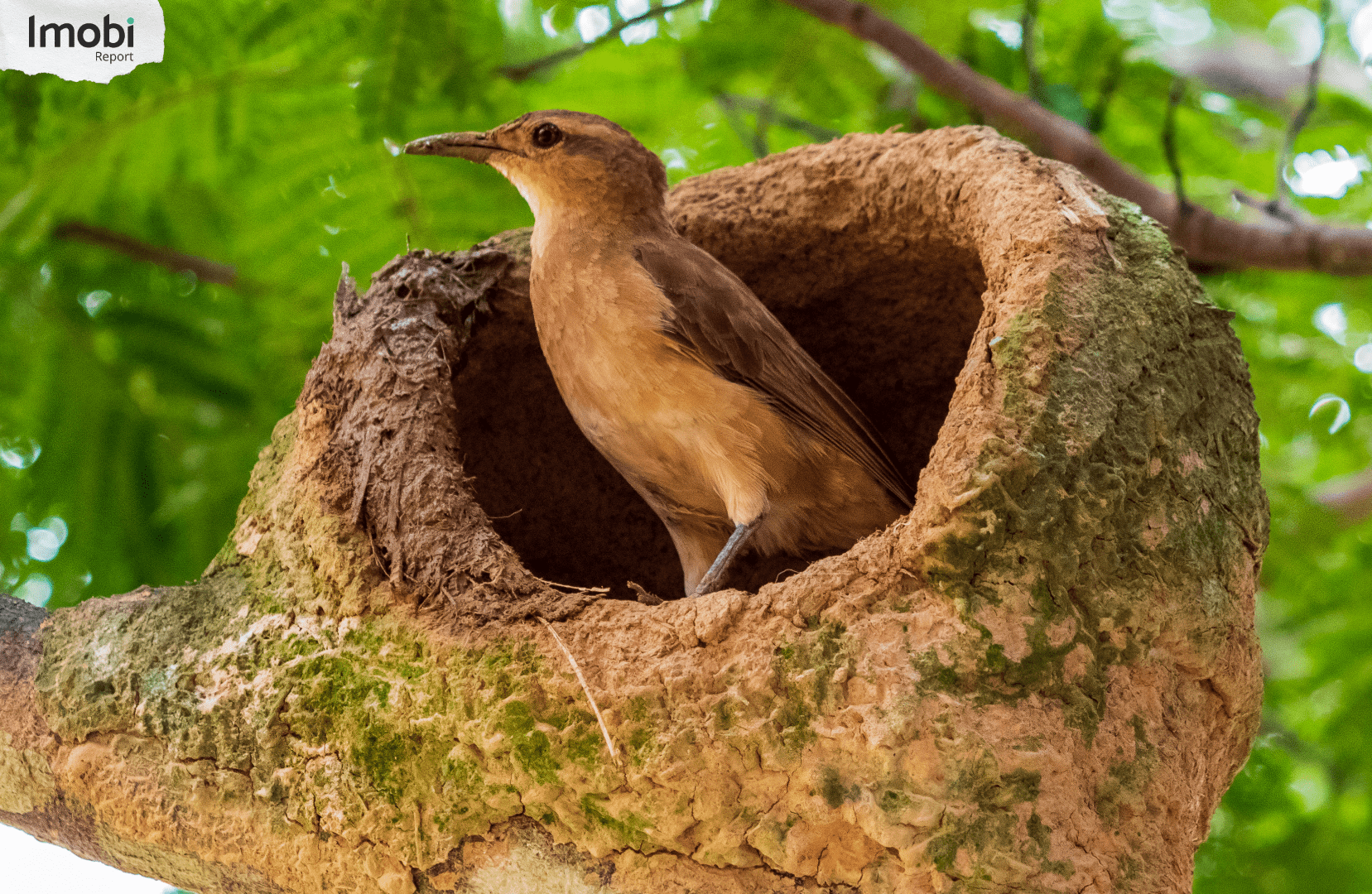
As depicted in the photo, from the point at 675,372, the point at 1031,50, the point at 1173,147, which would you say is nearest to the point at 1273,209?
the point at 1173,147

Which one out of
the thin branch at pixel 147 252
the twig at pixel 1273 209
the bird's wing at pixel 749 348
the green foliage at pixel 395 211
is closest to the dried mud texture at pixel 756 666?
the bird's wing at pixel 749 348

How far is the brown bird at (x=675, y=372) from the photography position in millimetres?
3451

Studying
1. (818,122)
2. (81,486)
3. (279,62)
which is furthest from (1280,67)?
(81,486)

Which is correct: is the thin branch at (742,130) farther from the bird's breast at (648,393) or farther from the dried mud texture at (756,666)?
the bird's breast at (648,393)

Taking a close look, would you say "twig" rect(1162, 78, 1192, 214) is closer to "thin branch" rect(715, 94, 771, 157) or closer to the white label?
"thin branch" rect(715, 94, 771, 157)

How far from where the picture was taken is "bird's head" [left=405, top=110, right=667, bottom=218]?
3.81 m

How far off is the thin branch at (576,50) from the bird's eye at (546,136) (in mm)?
1046

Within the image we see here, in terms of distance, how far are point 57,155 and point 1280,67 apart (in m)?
5.45

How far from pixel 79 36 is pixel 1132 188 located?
4.14 meters

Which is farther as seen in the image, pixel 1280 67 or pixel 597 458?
pixel 1280 67

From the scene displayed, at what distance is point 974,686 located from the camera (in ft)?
8.13

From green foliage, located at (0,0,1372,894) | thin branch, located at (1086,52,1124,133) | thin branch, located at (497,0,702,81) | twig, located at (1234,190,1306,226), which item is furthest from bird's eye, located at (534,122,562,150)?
twig, located at (1234,190,1306,226)

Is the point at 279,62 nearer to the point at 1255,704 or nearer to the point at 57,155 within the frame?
the point at 57,155

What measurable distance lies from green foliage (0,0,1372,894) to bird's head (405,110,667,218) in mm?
695
